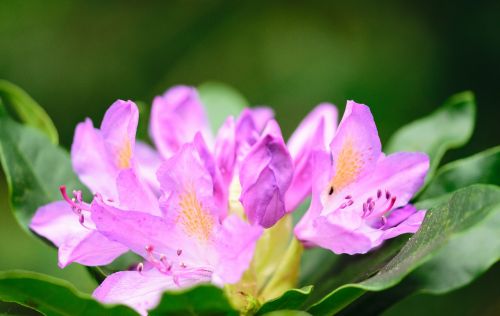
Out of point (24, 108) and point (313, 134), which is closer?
point (313, 134)

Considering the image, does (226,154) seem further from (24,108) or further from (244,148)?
(24,108)

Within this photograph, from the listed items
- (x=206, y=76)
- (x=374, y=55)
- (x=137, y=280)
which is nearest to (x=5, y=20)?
(x=206, y=76)

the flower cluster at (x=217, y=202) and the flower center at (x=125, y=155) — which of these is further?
the flower center at (x=125, y=155)

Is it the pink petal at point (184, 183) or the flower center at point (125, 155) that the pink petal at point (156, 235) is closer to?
the pink petal at point (184, 183)

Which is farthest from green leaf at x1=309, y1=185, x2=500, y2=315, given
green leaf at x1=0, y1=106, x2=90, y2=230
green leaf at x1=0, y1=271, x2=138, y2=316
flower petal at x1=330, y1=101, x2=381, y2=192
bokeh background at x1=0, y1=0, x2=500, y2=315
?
bokeh background at x1=0, y1=0, x2=500, y2=315

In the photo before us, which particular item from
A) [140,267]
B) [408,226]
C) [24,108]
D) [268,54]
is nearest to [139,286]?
[140,267]

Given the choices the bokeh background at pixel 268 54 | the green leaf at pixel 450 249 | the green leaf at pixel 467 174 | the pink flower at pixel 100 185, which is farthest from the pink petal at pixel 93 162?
the bokeh background at pixel 268 54
